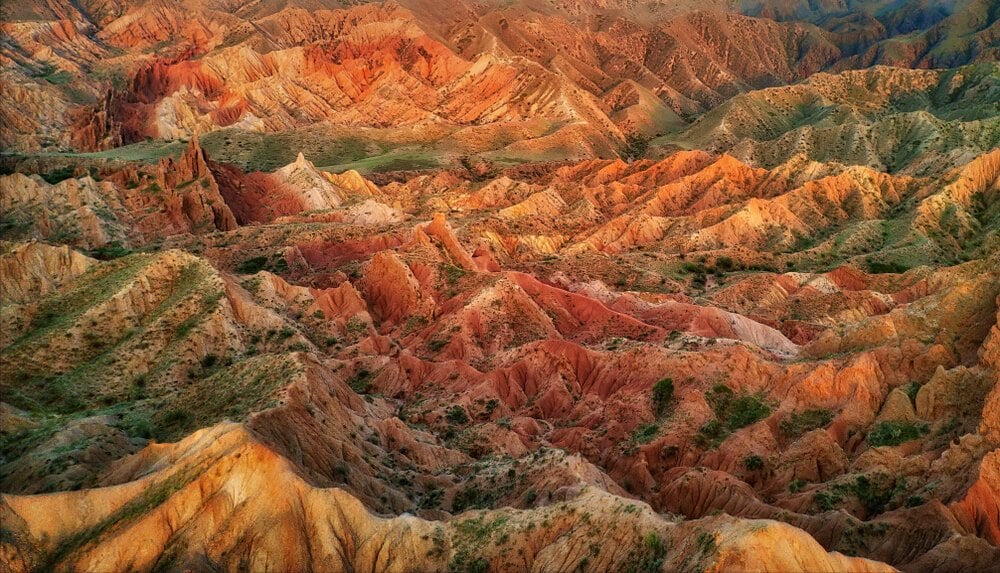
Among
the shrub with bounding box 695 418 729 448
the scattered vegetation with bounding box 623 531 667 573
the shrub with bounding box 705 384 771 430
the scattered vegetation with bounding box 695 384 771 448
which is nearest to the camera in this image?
the scattered vegetation with bounding box 623 531 667 573

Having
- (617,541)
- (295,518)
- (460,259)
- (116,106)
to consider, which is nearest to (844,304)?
(460,259)

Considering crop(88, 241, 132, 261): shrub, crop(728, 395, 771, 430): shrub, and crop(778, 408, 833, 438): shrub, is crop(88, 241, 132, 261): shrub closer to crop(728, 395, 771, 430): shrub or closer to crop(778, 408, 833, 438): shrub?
crop(728, 395, 771, 430): shrub

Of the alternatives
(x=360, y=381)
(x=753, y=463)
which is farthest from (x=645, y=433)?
(x=360, y=381)

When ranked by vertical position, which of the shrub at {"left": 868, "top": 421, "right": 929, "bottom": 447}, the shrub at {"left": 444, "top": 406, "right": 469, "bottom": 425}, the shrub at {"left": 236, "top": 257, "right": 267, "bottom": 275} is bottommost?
the shrub at {"left": 236, "top": 257, "right": 267, "bottom": 275}

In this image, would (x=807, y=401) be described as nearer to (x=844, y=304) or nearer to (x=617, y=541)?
(x=617, y=541)

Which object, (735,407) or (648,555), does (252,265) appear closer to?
(735,407)

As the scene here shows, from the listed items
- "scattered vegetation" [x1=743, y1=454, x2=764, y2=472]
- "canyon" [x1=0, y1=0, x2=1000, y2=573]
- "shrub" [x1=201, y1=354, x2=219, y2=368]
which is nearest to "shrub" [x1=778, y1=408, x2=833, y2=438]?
"canyon" [x1=0, y1=0, x2=1000, y2=573]

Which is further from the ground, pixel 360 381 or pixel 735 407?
pixel 735 407

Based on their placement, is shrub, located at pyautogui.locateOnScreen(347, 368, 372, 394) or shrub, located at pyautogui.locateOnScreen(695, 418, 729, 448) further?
shrub, located at pyautogui.locateOnScreen(347, 368, 372, 394)
